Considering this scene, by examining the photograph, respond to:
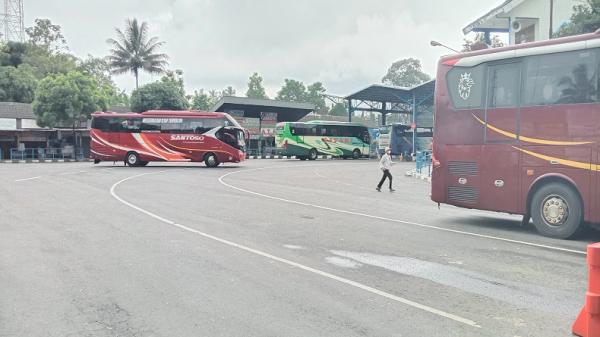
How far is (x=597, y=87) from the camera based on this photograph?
8.13 meters

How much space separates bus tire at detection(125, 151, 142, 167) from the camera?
30156mm

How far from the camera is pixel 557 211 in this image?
8633 millimetres

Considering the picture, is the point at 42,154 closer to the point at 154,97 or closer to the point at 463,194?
the point at 154,97

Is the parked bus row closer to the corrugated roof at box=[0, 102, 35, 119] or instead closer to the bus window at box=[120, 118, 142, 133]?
the bus window at box=[120, 118, 142, 133]

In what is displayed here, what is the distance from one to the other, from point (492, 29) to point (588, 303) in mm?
33367

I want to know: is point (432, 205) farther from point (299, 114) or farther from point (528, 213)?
point (299, 114)

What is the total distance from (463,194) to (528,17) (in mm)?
24753

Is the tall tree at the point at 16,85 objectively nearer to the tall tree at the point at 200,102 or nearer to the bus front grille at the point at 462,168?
the tall tree at the point at 200,102

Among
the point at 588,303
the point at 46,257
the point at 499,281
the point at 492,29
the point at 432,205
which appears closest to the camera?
the point at 588,303

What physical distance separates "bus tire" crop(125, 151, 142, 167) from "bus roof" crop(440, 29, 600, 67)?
2414 cm

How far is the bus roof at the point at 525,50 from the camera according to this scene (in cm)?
837

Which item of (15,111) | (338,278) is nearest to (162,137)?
(15,111)

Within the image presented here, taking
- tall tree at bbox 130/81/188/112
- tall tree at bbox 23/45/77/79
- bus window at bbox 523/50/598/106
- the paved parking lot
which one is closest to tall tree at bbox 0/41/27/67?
tall tree at bbox 23/45/77/79

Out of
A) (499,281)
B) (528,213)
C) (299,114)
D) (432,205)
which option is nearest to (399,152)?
(299,114)
